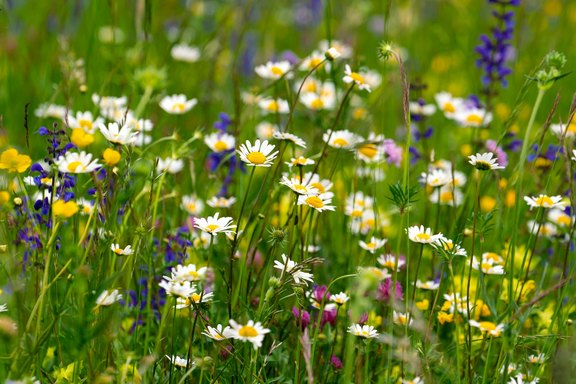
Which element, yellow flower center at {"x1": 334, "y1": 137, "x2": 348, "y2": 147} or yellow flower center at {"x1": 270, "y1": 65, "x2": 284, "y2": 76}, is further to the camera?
yellow flower center at {"x1": 270, "y1": 65, "x2": 284, "y2": 76}

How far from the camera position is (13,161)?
1.38 metres

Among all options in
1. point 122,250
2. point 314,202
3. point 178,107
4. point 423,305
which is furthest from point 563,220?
point 122,250

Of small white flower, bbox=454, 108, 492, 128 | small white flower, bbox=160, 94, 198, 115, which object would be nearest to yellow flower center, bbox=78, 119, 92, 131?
small white flower, bbox=160, 94, 198, 115

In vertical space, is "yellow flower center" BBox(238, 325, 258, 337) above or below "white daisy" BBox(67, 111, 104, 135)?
below

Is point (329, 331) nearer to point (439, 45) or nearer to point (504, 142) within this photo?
point (504, 142)

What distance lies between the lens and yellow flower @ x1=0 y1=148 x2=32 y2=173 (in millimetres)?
1372

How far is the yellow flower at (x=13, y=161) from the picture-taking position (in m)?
1.37

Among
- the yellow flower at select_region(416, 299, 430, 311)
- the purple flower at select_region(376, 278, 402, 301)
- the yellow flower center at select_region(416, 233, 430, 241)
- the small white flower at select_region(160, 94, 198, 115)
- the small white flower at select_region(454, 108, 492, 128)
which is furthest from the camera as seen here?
the small white flower at select_region(454, 108, 492, 128)

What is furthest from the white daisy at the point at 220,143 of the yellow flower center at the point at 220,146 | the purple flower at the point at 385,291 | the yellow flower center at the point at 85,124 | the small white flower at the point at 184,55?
the small white flower at the point at 184,55

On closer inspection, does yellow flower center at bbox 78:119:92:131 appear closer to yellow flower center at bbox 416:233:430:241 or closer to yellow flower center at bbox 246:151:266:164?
yellow flower center at bbox 246:151:266:164

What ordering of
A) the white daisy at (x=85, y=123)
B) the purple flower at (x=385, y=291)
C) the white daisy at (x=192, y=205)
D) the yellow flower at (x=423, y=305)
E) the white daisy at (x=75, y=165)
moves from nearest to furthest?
the white daisy at (x=75, y=165) < the purple flower at (x=385, y=291) < the yellow flower at (x=423, y=305) < the white daisy at (x=85, y=123) < the white daisy at (x=192, y=205)

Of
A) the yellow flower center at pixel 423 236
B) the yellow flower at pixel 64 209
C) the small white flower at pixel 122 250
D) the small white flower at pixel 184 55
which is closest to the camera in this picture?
the yellow flower at pixel 64 209

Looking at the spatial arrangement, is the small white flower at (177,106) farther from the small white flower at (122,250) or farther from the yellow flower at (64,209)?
the yellow flower at (64,209)

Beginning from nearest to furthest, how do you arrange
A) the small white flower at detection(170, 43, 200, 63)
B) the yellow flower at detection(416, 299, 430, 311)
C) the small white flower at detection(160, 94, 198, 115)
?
the yellow flower at detection(416, 299, 430, 311), the small white flower at detection(160, 94, 198, 115), the small white flower at detection(170, 43, 200, 63)
